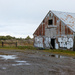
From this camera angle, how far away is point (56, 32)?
27.4m

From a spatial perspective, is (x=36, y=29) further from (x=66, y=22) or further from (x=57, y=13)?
(x=66, y=22)

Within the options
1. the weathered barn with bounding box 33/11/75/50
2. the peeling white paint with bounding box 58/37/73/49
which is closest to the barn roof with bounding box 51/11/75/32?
the weathered barn with bounding box 33/11/75/50

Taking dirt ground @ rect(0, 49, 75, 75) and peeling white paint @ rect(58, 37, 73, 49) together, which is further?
peeling white paint @ rect(58, 37, 73, 49)

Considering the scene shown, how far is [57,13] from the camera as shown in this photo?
28.6m

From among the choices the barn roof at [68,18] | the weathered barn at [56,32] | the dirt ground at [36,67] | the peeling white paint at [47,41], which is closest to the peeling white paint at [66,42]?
the weathered barn at [56,32]

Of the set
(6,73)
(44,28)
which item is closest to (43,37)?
(44,28)

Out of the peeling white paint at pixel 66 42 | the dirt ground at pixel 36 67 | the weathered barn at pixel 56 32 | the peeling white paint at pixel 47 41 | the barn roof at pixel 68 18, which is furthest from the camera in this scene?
the peeling white paint at pixel 47 41

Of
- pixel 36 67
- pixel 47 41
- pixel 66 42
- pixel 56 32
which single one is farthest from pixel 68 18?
pixel 36 67

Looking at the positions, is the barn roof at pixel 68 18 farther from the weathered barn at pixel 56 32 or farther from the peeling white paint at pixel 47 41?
the peeling white paint at pixel 47 41

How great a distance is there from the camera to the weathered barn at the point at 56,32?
24772 millimetres

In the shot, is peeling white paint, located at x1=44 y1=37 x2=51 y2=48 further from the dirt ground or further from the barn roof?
the dirt ground

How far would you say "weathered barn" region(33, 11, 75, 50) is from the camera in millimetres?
24772

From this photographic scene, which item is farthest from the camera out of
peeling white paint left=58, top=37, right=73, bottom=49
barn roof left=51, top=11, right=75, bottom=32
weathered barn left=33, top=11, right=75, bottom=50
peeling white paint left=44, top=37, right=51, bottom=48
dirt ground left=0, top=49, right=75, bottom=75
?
peeling white paint left=44, top=37, right=51, bottom=48

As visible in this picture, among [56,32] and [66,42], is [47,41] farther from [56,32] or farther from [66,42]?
[66,42]
